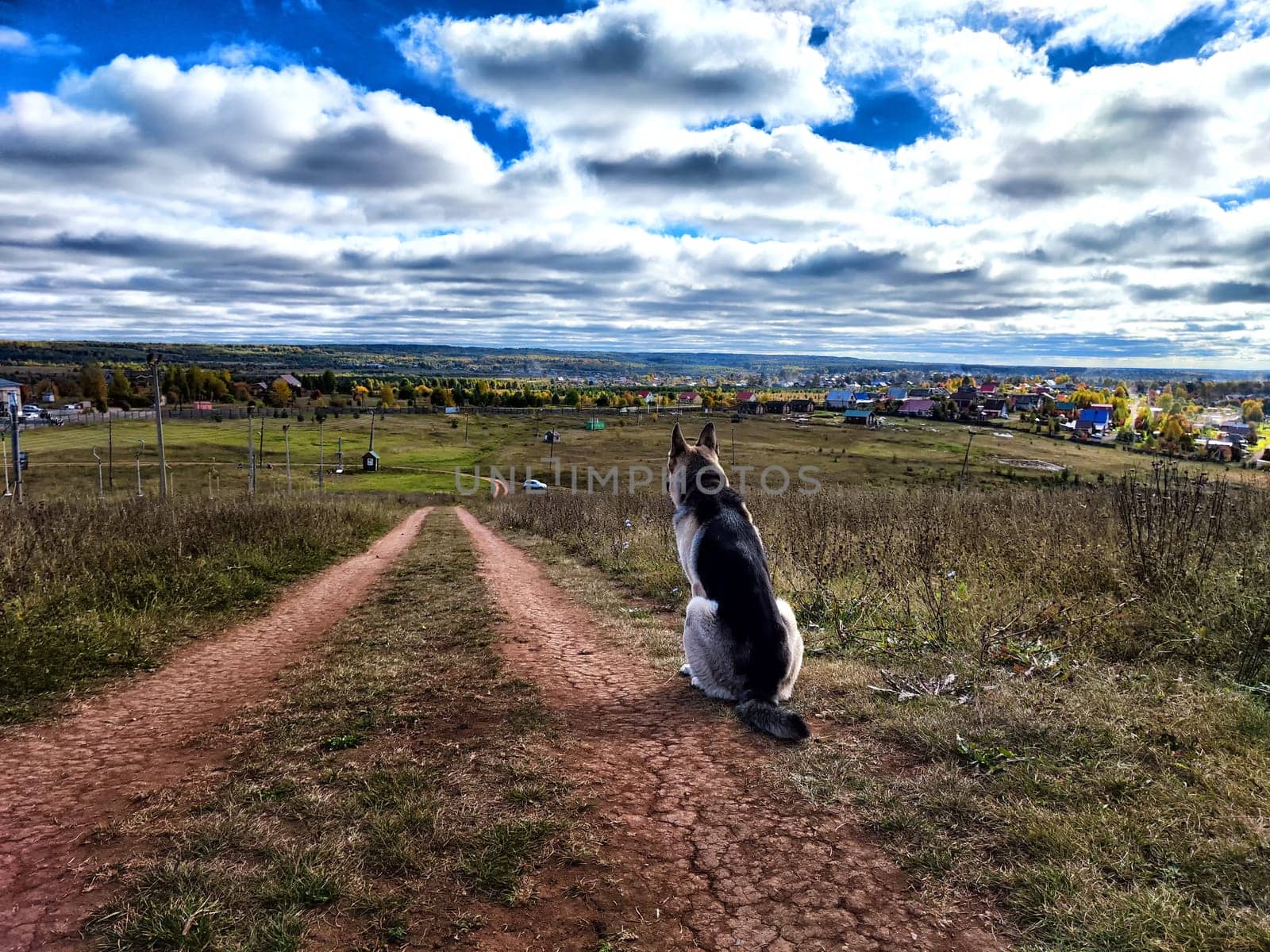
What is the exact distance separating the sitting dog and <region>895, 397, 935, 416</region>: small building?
12496cm

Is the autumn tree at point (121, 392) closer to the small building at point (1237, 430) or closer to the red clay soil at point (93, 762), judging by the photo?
the red clay soil at point (93, 762)

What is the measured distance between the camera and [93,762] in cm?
458

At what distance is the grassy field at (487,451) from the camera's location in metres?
52.8

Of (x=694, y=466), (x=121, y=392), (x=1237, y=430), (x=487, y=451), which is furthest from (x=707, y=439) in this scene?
(x=121, y=392)

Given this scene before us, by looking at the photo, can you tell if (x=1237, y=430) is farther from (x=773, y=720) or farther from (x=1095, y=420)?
(x=773, y=720)


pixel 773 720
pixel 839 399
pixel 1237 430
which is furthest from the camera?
pixel 839 399

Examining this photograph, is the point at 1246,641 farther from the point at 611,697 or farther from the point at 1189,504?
the point at 611,697

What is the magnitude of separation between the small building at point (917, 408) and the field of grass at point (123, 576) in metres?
122

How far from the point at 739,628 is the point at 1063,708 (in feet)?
8.36

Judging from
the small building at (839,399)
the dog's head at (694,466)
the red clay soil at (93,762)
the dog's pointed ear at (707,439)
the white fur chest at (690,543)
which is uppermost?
the small building at (839,399)

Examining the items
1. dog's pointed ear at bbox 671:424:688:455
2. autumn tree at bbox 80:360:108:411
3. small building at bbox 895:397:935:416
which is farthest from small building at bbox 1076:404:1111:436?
autumn tree at bbox 80:360:108:411

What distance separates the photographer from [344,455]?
7156 centimetres

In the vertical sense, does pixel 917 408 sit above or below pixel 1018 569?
above

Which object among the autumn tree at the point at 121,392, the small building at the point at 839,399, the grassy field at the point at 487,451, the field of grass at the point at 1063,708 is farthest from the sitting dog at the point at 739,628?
the autumn tree at the point at 121,392
